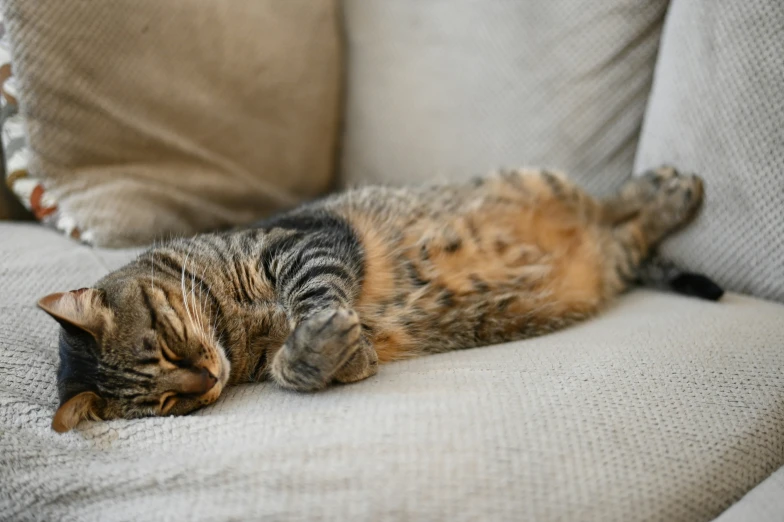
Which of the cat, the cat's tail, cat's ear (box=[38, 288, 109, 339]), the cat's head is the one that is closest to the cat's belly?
the cat

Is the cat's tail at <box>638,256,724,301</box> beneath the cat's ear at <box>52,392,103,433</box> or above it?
above

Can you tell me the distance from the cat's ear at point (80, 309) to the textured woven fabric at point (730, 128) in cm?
139

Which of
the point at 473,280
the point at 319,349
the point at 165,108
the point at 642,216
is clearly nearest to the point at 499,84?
the point at 642,216

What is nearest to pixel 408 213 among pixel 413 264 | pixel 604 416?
pixel 413 264

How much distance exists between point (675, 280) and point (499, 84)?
73 cm

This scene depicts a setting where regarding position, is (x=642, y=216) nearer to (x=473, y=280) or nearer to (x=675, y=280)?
(x=675, y=280)

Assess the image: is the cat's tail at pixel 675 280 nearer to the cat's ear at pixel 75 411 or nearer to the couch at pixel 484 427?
the couch at pixel 484 427

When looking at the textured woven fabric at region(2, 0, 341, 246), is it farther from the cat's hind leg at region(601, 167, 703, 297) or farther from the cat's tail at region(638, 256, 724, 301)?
the cat's tail at region(638, 256, 724, 301)

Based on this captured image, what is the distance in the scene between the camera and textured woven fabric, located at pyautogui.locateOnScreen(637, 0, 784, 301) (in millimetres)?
1386

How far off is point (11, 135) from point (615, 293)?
5.41 ft

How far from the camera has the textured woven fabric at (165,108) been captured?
5.08 ft

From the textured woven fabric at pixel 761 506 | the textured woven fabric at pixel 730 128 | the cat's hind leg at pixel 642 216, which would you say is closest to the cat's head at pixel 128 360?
the textured woven fabric at pixel 761 506

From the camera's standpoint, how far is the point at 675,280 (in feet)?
5.26

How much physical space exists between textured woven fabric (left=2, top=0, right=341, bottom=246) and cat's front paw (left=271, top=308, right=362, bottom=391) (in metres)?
0.75
